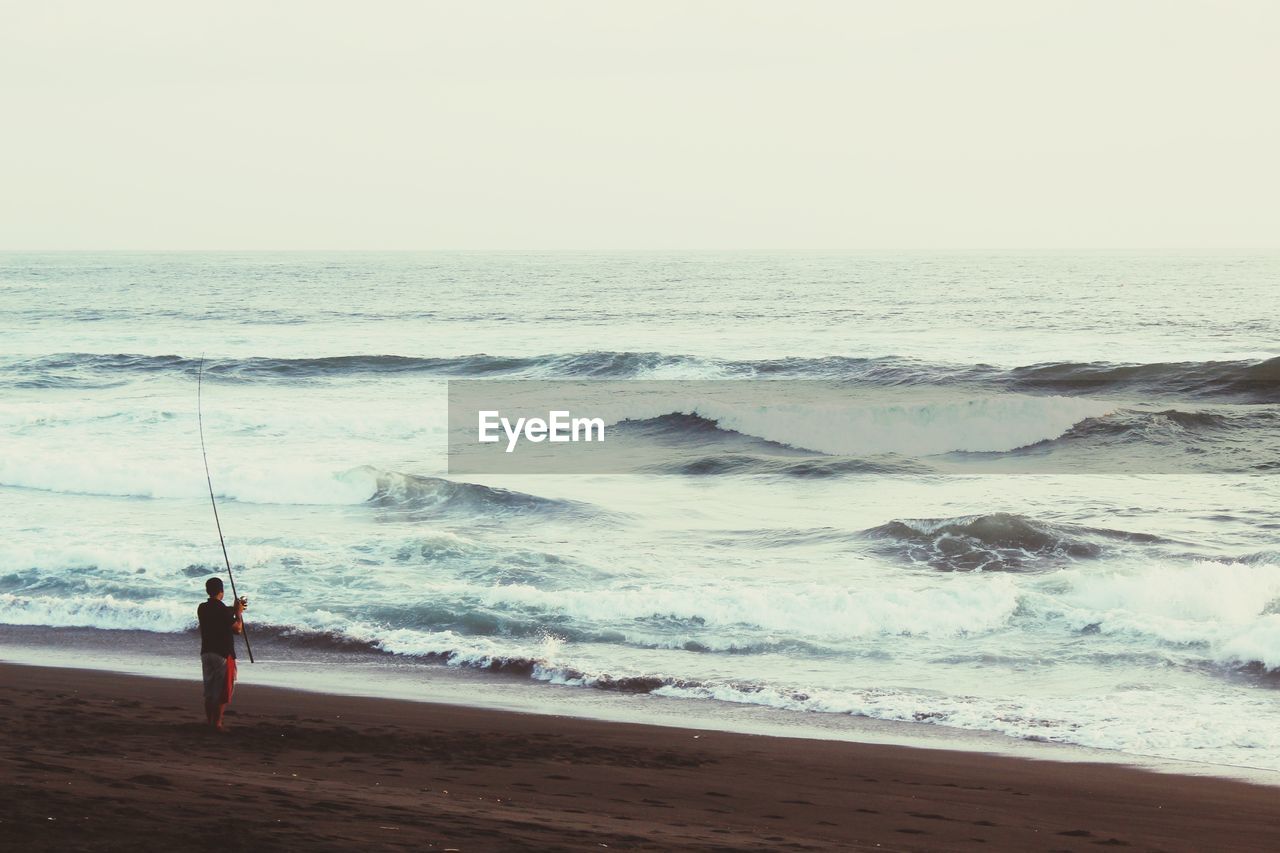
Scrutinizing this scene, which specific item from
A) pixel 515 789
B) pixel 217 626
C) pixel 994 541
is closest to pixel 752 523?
pixel 994 541

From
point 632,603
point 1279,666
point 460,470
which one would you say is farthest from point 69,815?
point 460,470

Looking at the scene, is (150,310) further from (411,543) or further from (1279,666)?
(1279,666)

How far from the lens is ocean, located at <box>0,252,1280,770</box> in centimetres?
981

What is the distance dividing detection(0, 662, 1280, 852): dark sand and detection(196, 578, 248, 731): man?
0.21m

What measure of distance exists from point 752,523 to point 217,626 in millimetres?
9263

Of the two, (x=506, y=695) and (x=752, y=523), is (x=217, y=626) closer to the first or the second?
(x=506, y=695)

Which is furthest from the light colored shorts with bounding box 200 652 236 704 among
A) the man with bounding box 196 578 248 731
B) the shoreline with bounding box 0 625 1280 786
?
the shoreline with bounding box 0 625 1280 786

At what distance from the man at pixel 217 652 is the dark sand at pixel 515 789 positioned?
212 millimetres

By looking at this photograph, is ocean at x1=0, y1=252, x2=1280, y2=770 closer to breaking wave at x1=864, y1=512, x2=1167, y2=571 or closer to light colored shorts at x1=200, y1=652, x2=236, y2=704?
breaking wave at x1=864, y1=512, x2=1167, y2=571

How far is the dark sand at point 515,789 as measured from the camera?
520cm

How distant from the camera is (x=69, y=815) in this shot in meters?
5.04

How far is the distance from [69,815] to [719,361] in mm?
28778

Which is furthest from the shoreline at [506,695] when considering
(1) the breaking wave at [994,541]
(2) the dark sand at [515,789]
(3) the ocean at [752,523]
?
(1) the breaking wave at [994,541]

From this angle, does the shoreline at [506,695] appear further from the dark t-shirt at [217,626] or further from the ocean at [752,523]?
the dark t-shirt at [217,626]
